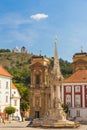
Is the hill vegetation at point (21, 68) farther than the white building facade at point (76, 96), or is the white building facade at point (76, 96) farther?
the hill vegetation at point (21, 68)

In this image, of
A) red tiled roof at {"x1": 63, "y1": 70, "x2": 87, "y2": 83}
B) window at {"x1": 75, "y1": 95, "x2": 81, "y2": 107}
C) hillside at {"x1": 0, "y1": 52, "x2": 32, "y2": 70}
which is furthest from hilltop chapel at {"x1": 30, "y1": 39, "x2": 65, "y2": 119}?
hillside at {"x1": 0, "y1": 52, "x2": 32, "y2": 70}

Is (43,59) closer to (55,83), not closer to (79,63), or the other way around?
(79,63)

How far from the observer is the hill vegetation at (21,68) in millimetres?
97938

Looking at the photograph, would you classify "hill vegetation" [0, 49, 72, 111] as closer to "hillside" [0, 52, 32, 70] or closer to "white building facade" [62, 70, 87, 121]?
"hillside" [0, 52, 32, 70]

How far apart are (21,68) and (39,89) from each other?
200 feet

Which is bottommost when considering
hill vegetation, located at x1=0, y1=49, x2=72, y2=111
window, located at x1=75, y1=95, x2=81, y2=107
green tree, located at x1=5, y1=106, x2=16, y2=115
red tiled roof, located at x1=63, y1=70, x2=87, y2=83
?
green tree, located at x1=5, y1=106, x2=16, y2=115

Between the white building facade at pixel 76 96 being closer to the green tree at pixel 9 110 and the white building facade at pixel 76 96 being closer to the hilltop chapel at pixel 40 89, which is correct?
the hilltop chapel at pixel 40 89

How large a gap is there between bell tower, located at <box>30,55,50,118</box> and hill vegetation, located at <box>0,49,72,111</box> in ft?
11.0

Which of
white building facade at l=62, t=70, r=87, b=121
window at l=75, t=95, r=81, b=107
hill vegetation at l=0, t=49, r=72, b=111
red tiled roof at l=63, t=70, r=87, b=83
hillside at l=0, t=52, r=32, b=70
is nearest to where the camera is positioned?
white building facade at l=62, t=70, r=87, b=121

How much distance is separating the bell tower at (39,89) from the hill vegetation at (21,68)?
3.35m

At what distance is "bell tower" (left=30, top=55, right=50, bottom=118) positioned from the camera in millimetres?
91787

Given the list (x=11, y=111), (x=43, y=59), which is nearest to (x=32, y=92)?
(x=43, y=59)

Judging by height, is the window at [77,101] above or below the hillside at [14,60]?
below

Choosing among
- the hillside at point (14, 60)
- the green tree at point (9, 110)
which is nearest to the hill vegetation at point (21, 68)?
the hillside at point (14, 60)
